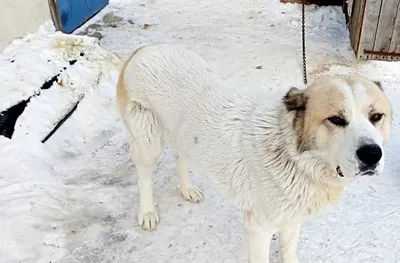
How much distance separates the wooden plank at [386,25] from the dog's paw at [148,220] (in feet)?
12.2

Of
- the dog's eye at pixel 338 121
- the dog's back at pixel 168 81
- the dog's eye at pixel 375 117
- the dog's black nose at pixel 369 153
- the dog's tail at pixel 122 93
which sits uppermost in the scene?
the dog's eye at pixel 338 121

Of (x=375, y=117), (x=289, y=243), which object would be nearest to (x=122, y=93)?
(x=289, y=243)

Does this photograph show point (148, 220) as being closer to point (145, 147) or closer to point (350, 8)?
point (145, 147)

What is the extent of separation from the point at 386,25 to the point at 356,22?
1.35ft

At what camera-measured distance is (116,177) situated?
3.97m

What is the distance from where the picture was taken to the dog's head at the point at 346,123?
1.97m

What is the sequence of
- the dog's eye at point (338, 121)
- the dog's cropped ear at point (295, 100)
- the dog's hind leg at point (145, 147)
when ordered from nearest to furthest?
1. the dog's eye at point (338, 121)
2. the dog's cropped ear at point (295, 100)
3. the dog's hind leg at point (145, 147)

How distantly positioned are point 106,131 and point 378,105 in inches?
120

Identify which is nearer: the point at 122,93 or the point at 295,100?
the point at 295,100

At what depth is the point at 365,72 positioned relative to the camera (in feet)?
18.0

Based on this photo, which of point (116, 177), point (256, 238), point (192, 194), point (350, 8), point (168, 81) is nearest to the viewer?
point (256, 238)

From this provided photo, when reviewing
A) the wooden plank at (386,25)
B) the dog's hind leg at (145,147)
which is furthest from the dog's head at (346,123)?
the wooden plank at (386,25)

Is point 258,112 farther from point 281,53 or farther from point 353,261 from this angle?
point 281,53

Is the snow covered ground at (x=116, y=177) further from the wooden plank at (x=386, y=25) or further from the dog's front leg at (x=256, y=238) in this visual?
the dog's front leg at (x=256, y=238)
